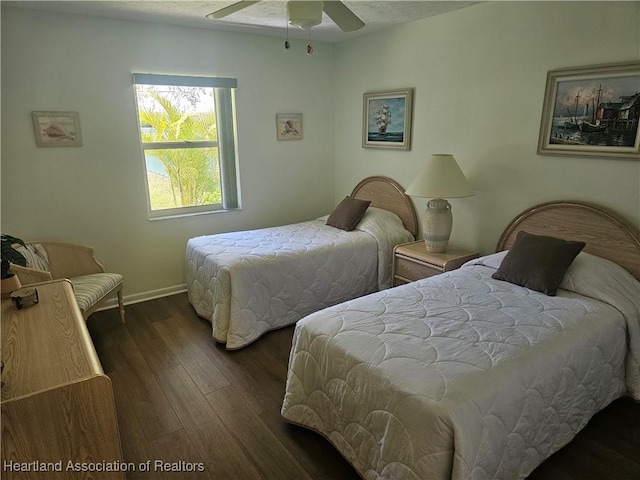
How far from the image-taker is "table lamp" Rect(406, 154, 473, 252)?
2.91 meters

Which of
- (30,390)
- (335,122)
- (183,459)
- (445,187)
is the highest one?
(335,122)

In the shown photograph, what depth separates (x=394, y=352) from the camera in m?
1.71

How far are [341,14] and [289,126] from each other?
7.06 ft

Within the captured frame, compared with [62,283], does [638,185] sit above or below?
above

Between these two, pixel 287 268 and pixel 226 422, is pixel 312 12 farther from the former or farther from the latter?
pixel 226 422

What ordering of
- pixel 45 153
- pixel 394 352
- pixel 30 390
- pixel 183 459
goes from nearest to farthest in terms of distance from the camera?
pixel 30 390 < pixel 394 352 < pixel 183 459 < pixel 45 153

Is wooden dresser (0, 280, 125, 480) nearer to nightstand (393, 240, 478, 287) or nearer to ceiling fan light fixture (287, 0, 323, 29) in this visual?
ceiling fan light fixture (287, 0, 323, 29)

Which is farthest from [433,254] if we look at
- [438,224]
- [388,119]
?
[388,119]

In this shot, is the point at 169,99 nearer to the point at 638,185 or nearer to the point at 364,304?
the point at 364,304

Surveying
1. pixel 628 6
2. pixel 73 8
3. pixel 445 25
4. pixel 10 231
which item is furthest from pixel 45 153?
pixel 628 6

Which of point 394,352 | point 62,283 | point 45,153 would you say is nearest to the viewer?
point 394,352

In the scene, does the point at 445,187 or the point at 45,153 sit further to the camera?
the point at 45,153

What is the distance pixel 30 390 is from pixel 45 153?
2.51 m

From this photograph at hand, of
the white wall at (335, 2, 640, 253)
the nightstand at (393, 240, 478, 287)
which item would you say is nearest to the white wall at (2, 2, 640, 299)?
the white wall at (335, 2, 640, 253)
